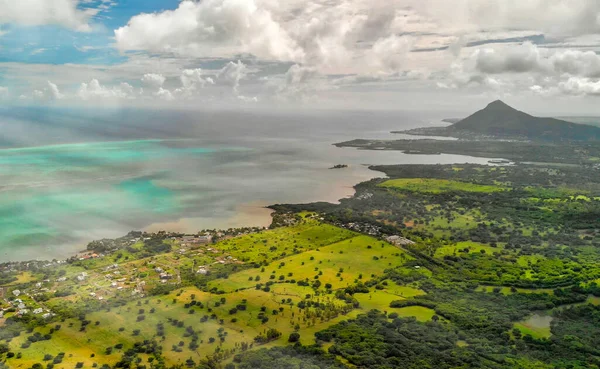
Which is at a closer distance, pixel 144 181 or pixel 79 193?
pixel 79 193

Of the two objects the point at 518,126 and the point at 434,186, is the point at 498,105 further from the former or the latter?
the point at 434,186

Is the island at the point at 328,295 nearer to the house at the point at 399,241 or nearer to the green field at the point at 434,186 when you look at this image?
the house at the point at 399,241

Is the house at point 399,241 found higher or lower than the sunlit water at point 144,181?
lower

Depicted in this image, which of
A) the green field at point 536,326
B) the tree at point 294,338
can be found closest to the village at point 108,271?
the tree at point 294,338

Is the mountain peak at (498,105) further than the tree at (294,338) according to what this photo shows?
Yes

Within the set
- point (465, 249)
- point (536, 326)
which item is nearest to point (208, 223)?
point (465, 249)

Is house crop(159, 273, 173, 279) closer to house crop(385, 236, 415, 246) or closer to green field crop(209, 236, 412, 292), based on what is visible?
green field crop(209, 236, 412, 292)

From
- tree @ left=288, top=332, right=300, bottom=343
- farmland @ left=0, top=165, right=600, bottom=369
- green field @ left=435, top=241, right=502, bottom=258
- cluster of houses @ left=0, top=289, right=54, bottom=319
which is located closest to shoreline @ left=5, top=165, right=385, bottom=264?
farmland @ left=0, top=165, right=600, bottom=369
